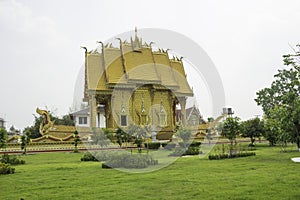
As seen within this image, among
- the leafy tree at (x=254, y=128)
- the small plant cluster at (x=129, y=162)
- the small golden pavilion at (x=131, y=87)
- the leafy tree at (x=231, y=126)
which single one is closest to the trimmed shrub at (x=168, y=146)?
the leafy tree at (x=254, y=128)

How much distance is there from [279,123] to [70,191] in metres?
11.8

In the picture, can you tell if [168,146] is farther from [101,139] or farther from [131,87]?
[131,87]

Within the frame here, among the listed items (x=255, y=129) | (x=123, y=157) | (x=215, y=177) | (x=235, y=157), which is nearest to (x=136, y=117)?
(x=255, y=129)

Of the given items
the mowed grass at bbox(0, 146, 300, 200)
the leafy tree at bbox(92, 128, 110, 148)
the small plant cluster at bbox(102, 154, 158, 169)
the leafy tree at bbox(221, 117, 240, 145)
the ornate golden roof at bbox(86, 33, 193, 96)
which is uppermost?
the ornate golden roof at bbox(86, 33, 193, 96)

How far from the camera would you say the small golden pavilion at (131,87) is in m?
40.0

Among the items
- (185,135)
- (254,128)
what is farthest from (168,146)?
(254,128)

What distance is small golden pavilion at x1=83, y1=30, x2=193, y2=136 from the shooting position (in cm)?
4000

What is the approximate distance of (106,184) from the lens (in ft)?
34.2

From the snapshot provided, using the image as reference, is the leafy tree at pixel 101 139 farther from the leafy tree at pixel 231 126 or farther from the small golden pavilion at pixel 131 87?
the small golden pavilion at pixel 131 87

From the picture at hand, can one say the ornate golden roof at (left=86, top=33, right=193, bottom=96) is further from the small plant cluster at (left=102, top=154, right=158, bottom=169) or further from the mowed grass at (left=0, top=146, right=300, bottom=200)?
the mowed grass at (left=0, top=146, right=300, bottom=200)

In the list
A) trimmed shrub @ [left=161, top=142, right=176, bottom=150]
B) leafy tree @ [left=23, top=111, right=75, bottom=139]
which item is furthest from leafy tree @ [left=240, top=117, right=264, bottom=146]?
leafy tree @ [left=23, top=111, right=75, bottom=139]

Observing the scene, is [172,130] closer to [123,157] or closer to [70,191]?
[123,157]

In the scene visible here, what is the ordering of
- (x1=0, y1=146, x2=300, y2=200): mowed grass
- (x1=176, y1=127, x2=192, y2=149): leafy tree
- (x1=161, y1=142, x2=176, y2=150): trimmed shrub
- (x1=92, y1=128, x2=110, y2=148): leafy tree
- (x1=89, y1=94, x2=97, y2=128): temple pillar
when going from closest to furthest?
(x1=0, y1=146, x2=300, y2=200): mowed grass, (x1=92, y1=128, x2=110, y2=148): leafy tree, (x1=176, y1=127, x2=192, y2=149): leafy tree, (x1=161, y1=142, x2=176, y2=150): trimmed shrub, (x1=89, y1=94, x2=97, y2=128): temple pillar

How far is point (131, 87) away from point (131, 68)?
8.04 ft
